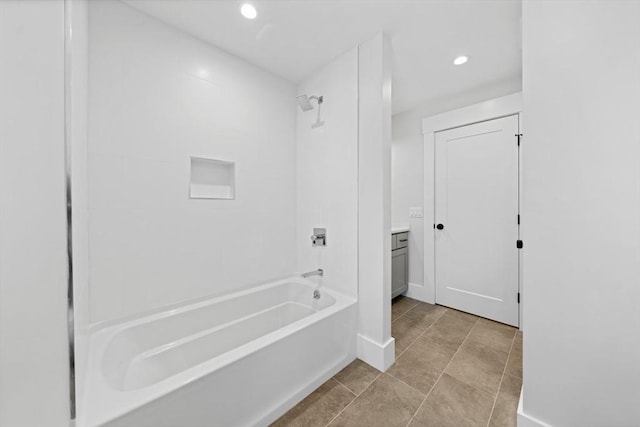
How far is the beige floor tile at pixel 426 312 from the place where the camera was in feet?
7.98

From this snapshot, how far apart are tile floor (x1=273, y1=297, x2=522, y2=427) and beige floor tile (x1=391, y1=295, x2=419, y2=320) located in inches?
14.5

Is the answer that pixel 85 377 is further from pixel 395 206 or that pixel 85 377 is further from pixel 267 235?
pixel 395 206

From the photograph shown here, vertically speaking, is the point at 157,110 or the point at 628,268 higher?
the point at 157,110

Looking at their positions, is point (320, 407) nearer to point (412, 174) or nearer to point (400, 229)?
point (400, 229)

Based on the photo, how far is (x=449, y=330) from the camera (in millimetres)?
2191

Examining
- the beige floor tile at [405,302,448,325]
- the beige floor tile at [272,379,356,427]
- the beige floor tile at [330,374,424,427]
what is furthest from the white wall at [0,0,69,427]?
the beige floor tile at [405,302,448,325]

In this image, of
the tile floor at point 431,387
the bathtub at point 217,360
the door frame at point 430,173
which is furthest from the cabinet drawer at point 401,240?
the bathtub at point 217,360

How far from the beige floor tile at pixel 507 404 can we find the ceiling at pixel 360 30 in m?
2.48

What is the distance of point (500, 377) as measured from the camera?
157 cm

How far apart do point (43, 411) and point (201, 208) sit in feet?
4.16

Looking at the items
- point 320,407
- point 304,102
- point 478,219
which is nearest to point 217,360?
point 320,407

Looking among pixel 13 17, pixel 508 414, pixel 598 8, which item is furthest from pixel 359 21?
pixel 508 414

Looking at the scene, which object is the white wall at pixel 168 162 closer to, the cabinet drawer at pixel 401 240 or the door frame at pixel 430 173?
the cabinet drawer at pixel 401 240

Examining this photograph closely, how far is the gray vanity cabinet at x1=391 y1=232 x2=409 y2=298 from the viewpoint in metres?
2.75
